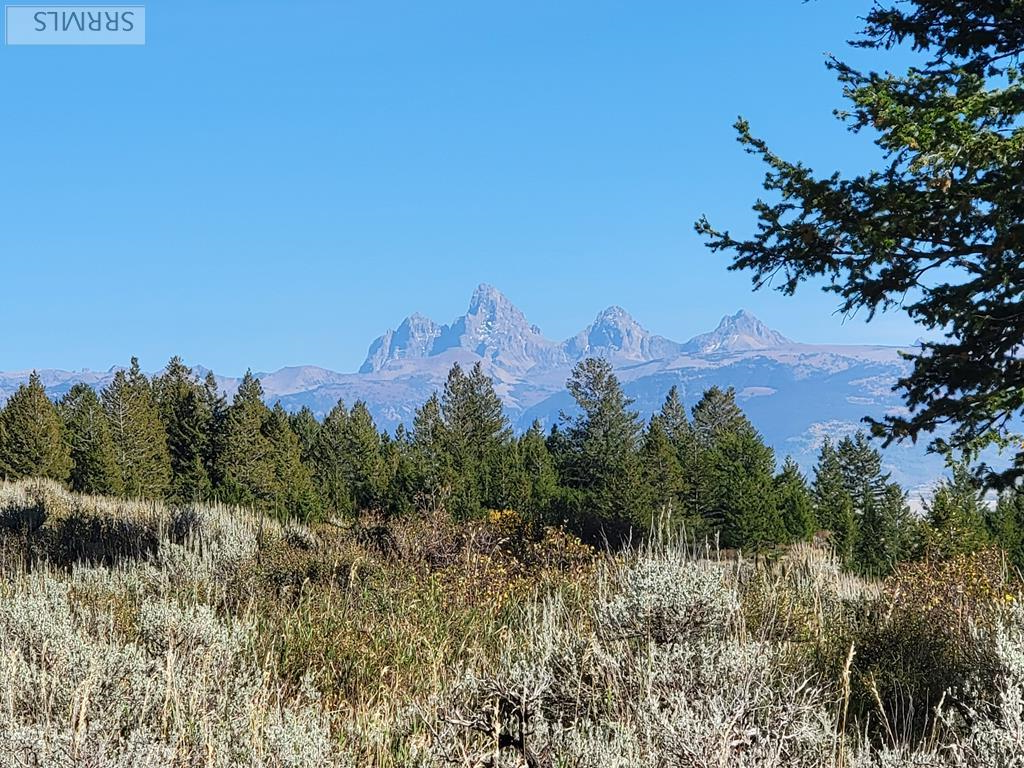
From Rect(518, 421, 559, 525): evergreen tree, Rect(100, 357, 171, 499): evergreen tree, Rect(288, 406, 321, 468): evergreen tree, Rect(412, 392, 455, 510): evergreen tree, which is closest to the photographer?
Rect(412, 392, 455, 510): evergreen tree

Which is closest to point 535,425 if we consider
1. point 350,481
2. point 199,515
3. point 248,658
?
point 350,481

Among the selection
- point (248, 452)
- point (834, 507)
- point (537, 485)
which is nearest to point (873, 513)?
point (834, 507)

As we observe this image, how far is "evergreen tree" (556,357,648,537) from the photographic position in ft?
93.9

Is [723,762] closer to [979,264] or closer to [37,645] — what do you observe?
[37,645]

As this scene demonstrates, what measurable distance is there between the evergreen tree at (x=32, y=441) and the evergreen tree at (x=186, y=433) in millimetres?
4384

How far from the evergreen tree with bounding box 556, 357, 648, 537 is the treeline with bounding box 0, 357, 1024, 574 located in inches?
4.6

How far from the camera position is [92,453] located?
102 feet

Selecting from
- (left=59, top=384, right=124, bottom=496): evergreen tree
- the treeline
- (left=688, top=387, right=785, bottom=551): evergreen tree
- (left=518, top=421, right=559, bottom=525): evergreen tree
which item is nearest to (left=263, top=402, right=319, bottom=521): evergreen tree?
the treeline

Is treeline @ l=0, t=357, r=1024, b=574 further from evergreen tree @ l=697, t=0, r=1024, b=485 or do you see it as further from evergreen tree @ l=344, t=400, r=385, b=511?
evergreen tree @ l=697, t=0, r=1024, b=485

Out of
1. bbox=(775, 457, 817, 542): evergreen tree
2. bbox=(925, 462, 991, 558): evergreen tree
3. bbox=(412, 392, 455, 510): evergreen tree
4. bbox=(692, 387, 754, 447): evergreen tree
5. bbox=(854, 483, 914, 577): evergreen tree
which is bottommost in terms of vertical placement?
bbox=(854, 483, 914, 577): evergreen tree

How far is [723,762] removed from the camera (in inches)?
98.0

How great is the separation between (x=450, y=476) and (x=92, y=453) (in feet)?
52.2

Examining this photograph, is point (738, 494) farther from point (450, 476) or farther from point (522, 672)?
point (522, 672)

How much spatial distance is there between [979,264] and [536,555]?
18.9 feet
